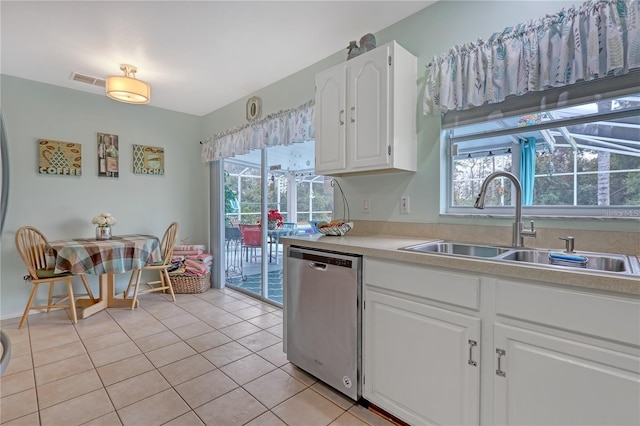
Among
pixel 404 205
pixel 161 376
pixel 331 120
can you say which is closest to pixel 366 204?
pixel 404 205

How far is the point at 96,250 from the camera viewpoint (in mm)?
2881

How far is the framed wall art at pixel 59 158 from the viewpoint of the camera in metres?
3.19

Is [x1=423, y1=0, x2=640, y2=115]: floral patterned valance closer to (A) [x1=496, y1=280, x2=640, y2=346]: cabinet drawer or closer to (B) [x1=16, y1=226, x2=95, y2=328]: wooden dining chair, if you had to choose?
(A) [x1=496, y1=280, x2=640, y2=346]: cabinet drawer

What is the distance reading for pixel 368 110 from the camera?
1959 mm

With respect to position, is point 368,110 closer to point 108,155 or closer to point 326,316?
point 326,316

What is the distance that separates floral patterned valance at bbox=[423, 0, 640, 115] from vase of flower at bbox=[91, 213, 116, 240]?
134 inches

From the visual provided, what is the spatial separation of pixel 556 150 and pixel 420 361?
1.35 metres

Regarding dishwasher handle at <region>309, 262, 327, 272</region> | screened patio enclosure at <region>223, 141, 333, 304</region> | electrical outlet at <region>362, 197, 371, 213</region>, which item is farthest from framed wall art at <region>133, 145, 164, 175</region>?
dishwasher handle at <region>309, 262, 327, 272</region>

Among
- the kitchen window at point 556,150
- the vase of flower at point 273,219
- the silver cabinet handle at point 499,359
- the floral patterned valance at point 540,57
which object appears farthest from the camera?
the vase of flower at point 273,219

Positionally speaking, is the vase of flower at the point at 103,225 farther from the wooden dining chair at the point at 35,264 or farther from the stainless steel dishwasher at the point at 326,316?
the stainless steel dishwasher at the point at 326,316

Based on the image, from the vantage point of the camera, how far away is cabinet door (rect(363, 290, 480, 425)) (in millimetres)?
1265

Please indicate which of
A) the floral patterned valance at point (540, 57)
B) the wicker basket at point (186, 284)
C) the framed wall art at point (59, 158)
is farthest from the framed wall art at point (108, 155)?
the floral patterned valance at point (540, 57)

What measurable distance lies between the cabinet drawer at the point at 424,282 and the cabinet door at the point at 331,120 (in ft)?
2.77

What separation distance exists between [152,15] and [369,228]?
2.20 metres
